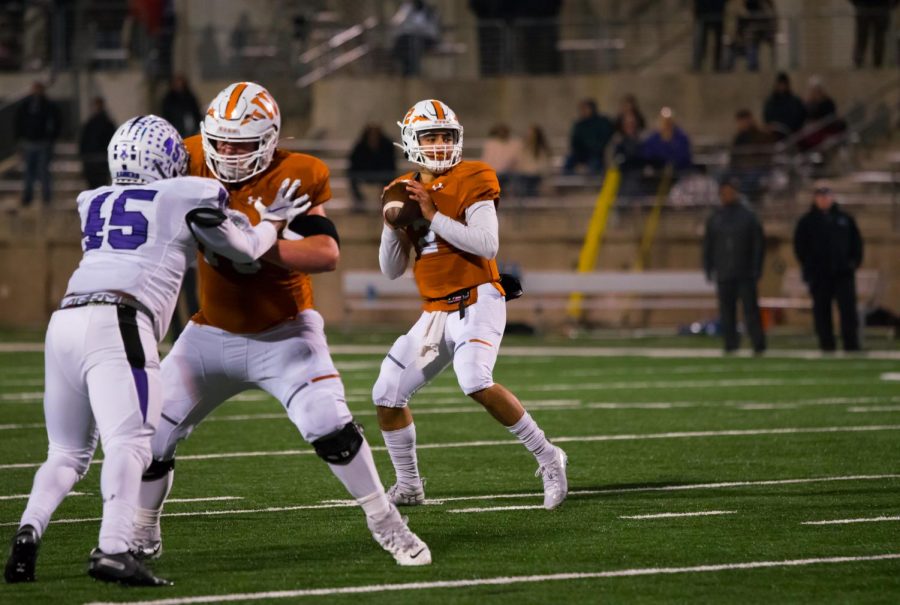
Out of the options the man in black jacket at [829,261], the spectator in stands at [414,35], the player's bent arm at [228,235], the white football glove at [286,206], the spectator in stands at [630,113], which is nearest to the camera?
the player's bent arm at [228,235]

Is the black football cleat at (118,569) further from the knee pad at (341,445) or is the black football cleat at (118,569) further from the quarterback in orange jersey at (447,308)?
the quarterback in orange jersey at (447,308)

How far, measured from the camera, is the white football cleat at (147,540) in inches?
259

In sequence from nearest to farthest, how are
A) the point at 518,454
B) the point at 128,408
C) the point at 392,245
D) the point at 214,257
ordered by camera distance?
the point at 128,408 < the point at 214,257 < the point at 392,245 < the point at 518,454

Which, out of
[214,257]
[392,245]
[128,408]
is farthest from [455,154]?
[128,408]

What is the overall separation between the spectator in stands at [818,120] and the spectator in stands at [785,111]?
13 cm

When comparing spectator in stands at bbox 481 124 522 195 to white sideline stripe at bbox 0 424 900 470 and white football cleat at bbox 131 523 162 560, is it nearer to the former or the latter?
white sideline stripe at bbox 0 424 900 470

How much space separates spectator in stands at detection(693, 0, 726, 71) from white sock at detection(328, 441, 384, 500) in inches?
709

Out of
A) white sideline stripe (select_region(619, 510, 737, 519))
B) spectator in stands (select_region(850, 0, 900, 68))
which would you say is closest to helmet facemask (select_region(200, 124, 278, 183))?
white sideline stripe (select_region(619, 510, 737, 519))

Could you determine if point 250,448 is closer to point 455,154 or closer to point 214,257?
point 455,154

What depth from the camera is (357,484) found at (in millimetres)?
6465

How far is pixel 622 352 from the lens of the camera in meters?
18.1

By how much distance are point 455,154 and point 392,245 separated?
52cm

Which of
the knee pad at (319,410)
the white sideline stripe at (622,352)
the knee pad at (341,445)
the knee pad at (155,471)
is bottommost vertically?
the white sideline stripe at (622,352)

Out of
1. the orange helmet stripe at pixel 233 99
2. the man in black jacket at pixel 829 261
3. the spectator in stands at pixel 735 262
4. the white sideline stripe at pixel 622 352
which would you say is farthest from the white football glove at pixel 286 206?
the man in black jacket at pixel 829 261
